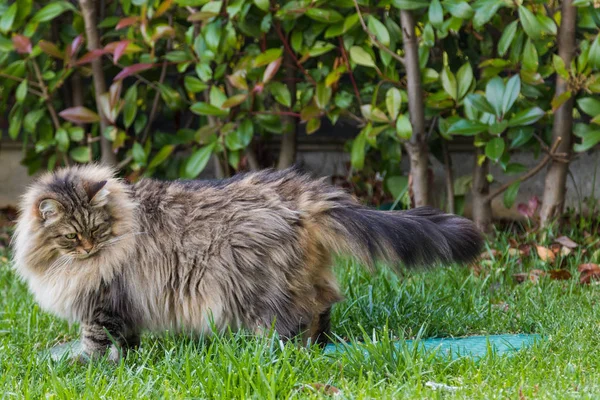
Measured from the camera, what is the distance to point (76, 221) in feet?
9.94

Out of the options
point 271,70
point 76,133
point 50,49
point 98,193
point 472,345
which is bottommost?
point 472,345

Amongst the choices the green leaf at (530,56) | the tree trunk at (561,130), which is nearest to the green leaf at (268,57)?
the green leaf at (530,56)

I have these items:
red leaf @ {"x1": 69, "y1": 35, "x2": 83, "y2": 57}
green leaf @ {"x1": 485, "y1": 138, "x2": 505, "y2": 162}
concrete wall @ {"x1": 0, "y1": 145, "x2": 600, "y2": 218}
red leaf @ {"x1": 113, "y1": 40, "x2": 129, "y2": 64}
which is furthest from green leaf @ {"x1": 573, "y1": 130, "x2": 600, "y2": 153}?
red leaf @ {"x1": 69, "y1": 35, "x2": 83, "y2": 57}

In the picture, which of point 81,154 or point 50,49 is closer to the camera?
point 50,49

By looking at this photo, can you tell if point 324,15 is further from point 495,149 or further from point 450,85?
point 495,149

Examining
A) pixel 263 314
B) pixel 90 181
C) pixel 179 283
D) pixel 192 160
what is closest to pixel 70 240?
pixel 90 181

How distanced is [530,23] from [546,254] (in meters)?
1.23

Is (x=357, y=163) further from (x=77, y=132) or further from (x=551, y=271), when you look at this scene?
(x=77, y=132)

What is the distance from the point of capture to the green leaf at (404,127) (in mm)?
4285

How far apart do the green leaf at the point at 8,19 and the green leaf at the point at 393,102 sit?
2334 mm

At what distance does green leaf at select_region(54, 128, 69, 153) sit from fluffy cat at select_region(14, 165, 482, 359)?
2071 mm

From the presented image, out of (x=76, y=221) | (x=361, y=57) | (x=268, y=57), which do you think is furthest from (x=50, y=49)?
(x=76, y=221)

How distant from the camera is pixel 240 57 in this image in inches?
191

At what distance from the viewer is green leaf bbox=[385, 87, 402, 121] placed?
430cm
